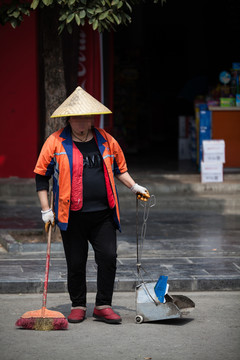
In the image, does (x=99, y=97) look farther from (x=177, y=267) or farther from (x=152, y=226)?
(x=177, y=267)

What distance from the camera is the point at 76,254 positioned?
6711 mm

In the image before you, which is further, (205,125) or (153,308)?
(205,125)

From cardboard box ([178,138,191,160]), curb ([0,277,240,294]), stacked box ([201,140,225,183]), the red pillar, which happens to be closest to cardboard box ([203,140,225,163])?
stacked box ([201,140,225,183])

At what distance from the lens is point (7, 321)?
21.8 ft

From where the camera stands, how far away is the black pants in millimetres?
6668

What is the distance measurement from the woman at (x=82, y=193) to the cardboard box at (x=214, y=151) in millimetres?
6640

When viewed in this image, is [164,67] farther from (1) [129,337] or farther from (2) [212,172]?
(1) [129,337]

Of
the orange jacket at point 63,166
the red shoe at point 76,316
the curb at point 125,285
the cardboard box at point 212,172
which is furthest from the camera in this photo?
the cardboard box at point 212,172

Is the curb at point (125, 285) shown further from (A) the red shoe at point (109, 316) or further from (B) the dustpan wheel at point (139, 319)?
(B) the dustpan wheel at point (139, 319)

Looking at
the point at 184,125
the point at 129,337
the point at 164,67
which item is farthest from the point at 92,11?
the point at 164,67

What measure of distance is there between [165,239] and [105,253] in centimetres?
337

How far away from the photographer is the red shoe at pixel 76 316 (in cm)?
664

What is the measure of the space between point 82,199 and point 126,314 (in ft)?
3.56

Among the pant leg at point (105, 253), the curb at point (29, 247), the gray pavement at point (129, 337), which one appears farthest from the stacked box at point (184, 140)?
the pant leg at point (105, 253)
